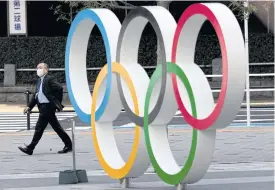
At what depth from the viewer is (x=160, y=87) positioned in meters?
13.0

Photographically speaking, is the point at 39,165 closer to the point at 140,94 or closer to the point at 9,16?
the point at 140,94

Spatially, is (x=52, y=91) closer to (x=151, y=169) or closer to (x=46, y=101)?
(x=46, y=101)

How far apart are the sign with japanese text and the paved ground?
1372 cm

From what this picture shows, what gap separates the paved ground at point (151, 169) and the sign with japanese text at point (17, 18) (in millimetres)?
13716

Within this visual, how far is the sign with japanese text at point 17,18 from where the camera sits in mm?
36906

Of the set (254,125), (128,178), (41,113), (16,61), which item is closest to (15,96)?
(16,61)

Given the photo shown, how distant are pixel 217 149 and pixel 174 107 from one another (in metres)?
6.11

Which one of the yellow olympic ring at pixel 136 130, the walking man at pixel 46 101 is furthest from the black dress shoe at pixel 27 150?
the yellow olympic ring at pixel 136 130

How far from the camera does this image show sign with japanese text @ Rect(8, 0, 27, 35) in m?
36.9

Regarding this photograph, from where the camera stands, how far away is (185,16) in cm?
1217

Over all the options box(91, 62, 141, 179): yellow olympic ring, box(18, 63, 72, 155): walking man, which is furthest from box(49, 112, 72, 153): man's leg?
box(91, 62, 141, 179): yellow olympic ring

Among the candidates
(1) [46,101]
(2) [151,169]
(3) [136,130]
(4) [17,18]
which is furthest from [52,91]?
(4) [17,18]

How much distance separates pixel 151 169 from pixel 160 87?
342 centimetres

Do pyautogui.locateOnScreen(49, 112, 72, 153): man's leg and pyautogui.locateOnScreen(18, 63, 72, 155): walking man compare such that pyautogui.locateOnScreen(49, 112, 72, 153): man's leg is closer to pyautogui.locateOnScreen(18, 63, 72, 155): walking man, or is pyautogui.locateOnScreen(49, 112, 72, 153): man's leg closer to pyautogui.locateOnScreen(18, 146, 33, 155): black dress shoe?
pyautogui.locateOnScreen(18, 63, 72, 155): walking man
